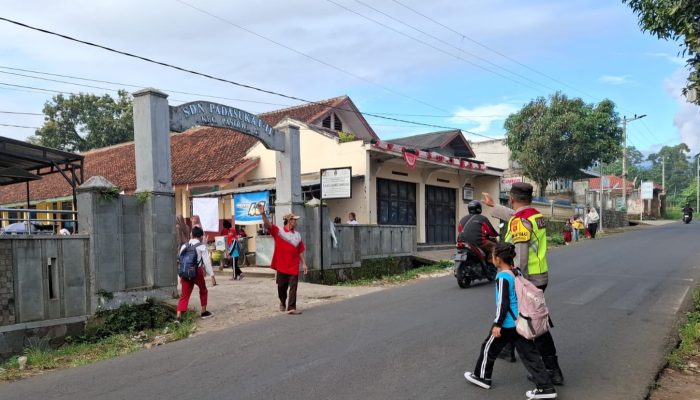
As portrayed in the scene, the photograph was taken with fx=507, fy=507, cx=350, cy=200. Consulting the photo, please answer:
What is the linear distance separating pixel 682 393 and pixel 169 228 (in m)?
8.12

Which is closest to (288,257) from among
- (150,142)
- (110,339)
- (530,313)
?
(110,339)

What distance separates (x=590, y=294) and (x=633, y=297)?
28.8 inches

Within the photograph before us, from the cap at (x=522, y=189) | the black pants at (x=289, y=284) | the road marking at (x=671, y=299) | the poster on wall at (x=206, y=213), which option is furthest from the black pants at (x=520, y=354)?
the poster on wall at (x=206, y=213)

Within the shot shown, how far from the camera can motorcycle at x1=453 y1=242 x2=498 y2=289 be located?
34.7 ft

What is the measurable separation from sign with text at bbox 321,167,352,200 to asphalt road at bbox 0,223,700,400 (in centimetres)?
568

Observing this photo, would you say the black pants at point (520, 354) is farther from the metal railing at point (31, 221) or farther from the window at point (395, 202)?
the window at point (395, 202)

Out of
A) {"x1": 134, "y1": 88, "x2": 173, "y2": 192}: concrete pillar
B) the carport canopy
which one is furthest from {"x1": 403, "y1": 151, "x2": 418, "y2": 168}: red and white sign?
{"x1": 134, "y1": 88, "x2": 173, "y2": 192}: concrete pillar

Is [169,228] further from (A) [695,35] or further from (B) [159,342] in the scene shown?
(A) [695,35]

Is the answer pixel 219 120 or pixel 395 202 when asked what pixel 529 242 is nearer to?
pixel 219 120

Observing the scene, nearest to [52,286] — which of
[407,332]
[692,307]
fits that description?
[407,332]

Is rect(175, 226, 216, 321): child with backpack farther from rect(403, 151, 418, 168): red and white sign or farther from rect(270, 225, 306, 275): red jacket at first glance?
rect(403, 151, 418, 168): red and white sign

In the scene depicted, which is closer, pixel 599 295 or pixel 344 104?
pixel 599 295

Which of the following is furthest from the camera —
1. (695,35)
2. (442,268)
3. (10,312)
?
(442,268)

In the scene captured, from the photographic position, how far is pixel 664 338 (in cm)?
659
